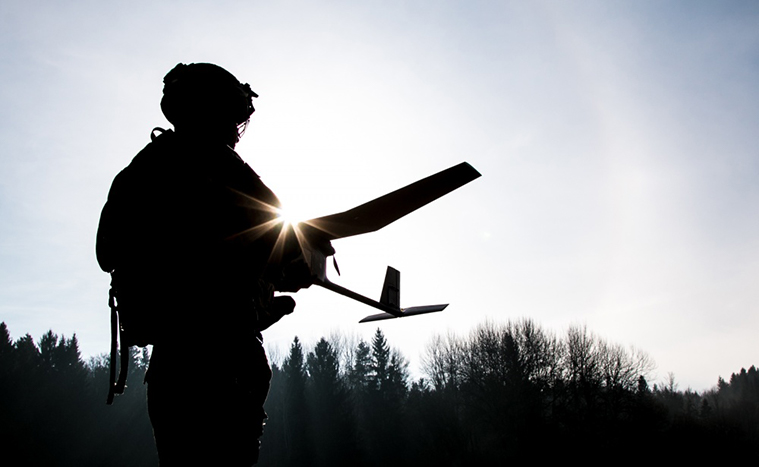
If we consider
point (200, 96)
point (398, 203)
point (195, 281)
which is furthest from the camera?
point (398, 203)

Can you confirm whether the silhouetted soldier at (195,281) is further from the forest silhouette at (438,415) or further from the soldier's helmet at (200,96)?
the forest silhouette at (438,415)

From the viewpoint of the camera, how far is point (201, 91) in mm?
2701

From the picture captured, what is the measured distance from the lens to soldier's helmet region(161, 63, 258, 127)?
270 cm

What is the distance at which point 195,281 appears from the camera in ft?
7.66

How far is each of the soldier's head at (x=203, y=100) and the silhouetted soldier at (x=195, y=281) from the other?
0.12m

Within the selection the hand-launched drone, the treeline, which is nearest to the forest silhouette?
the treeline

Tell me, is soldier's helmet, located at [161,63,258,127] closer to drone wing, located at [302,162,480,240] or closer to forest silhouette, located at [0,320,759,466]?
drone wing, located at [302,162,480,240]

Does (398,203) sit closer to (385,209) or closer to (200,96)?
(385,209)

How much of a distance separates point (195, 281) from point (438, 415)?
5104 cm

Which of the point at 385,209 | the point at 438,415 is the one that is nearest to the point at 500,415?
the point at 438,415

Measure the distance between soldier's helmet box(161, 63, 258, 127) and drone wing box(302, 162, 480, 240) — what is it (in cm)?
168

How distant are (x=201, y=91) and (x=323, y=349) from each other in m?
59.4

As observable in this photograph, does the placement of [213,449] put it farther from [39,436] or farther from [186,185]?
[39,436]

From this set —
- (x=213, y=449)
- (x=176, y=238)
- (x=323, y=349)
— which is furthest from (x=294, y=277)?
(x=323, y=349)
